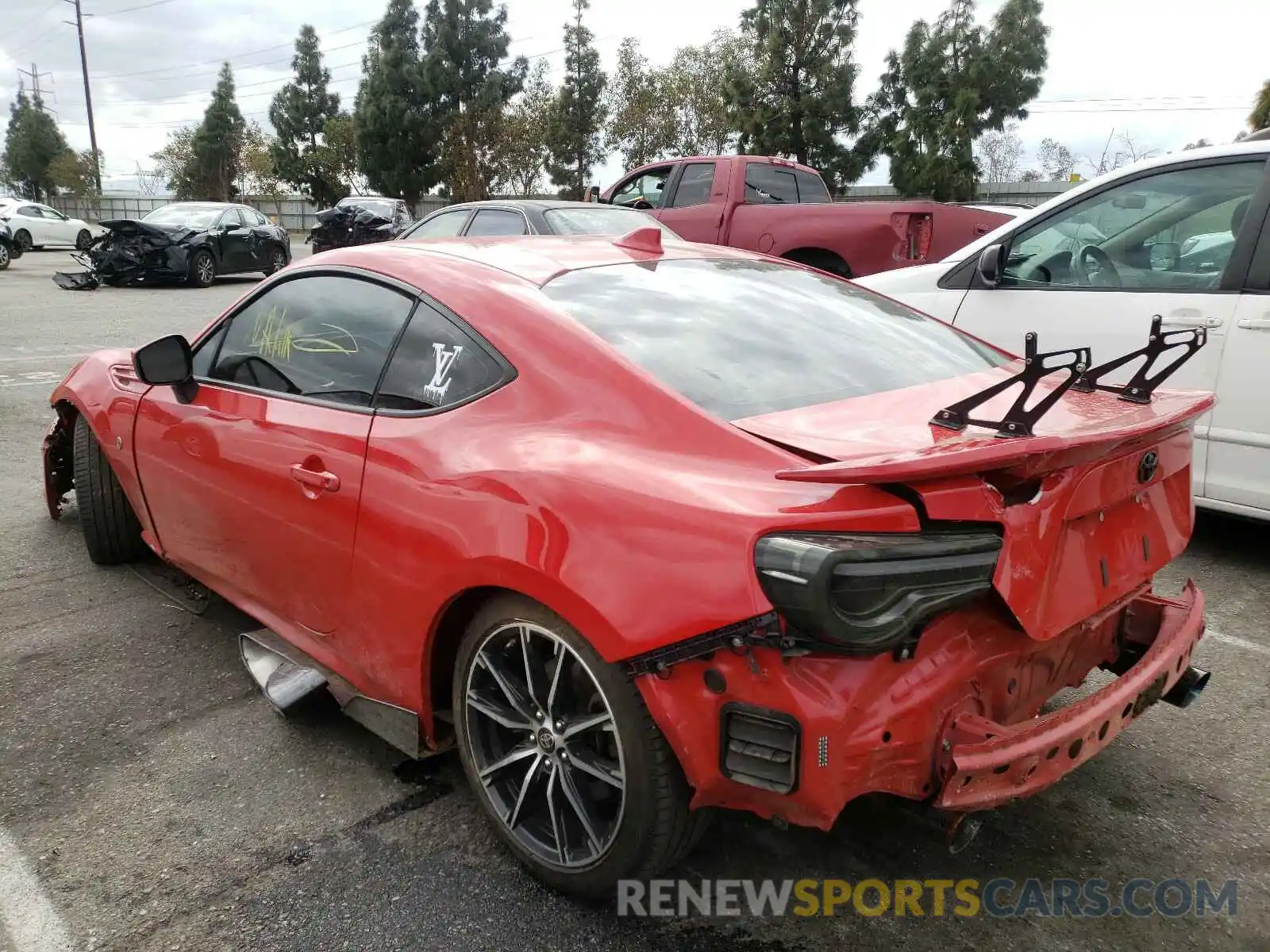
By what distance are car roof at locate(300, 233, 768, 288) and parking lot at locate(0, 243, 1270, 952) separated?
1.42 metres

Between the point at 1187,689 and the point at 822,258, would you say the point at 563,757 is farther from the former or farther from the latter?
the point at 822,258

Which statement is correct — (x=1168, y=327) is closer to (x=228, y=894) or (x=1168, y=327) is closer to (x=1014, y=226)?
(x=1014, y=226)

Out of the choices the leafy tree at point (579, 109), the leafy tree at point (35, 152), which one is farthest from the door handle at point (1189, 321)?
the leafy tree at point (35, 152)

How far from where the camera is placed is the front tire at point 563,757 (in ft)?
6.40

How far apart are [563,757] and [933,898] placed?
921mm

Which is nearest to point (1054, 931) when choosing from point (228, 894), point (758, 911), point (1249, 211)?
point (758, 911)

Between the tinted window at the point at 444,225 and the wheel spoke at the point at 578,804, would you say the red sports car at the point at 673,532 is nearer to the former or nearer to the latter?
the wheel spoke at the point at 578,804

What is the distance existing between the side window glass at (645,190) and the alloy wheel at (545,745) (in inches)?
382

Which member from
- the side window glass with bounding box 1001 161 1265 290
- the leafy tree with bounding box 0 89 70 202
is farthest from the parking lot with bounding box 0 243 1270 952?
the leafy tree with bounding box 0 89 70 202

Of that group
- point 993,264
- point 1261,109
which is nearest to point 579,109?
point 1261,109

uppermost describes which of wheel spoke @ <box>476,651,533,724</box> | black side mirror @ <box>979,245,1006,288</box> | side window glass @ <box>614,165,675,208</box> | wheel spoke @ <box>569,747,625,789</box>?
side window glass @ <box>614,165,675,208</box>

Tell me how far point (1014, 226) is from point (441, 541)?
3773 mm

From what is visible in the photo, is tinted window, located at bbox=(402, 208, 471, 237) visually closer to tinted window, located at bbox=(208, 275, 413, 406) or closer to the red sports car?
tinted window, located at bbox=(208, 275, 413, 406)

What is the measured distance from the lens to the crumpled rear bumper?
72.0 inches
